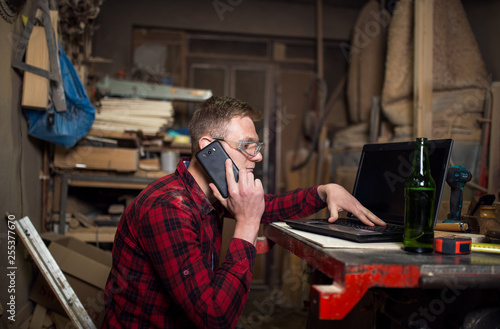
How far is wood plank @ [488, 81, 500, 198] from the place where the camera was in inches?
106

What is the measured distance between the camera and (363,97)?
4.34 metres

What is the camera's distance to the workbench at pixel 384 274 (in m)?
0.87

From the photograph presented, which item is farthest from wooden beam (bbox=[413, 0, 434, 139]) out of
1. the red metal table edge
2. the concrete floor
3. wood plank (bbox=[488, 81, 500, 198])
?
the red metal table edge

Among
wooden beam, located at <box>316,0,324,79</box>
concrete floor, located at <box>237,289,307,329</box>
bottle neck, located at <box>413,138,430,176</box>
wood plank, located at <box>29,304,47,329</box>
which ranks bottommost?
concrete floor, located at <box>237,289,307,329</box>

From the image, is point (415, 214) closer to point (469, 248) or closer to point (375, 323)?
point (469, 248)

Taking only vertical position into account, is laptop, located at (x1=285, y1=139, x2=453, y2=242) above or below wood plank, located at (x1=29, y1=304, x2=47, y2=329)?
above

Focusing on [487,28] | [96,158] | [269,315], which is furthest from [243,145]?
[487,28]

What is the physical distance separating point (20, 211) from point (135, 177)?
862mm

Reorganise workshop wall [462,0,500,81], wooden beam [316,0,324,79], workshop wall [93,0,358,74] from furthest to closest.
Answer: wooden beam [316,0,324,79], workshop wall [93,0,358,74], workshop wall [462,0,500,81]

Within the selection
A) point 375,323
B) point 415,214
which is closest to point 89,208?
point 375,323

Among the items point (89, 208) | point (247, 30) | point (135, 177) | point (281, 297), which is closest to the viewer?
point (135, 177)

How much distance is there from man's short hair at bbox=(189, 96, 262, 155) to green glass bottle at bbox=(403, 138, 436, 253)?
0.64m

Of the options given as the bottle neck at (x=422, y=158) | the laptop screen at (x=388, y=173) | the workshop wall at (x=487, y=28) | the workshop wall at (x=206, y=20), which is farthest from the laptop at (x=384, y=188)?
the workshop wall at (x=206, y=20)

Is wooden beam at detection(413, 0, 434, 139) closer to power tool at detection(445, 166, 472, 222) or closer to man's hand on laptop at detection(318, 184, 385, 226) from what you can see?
power tool at detection(445, 166, 472, 222)
